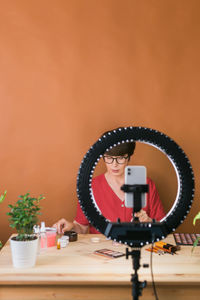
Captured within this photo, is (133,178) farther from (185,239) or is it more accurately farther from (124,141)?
(185,239)

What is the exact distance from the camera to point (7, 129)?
100 inches

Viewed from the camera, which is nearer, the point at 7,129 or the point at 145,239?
the point at 145,239

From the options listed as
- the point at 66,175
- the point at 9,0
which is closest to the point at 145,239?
the point at 66,175

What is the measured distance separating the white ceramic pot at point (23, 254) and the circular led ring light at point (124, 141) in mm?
377

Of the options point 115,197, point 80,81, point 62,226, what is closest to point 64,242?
point 62,226

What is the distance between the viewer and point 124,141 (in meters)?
1.37

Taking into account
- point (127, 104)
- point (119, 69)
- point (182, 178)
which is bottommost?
point (182, 178)

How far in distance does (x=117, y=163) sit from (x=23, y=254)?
87cm

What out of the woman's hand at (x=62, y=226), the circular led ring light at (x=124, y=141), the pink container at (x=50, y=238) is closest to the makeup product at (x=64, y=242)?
the pink container at (x=50, y=238)

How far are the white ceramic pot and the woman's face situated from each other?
2.29 feet

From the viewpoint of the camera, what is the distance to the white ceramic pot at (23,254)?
1.57 metres

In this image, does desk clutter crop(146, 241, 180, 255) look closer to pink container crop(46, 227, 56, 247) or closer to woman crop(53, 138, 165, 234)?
woman crop(53, 138, 165, 234)

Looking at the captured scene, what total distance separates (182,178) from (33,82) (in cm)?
151

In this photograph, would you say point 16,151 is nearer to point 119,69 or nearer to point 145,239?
point 119,69
